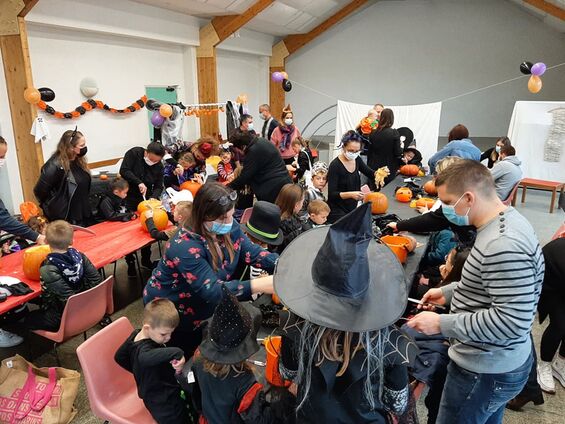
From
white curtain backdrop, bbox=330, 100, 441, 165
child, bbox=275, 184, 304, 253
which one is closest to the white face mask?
child, bbox=275, 184, 304, 253

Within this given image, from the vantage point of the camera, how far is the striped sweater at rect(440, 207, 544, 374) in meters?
1.49

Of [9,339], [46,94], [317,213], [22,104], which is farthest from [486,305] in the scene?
[22,104]

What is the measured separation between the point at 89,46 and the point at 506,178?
23.0 ft

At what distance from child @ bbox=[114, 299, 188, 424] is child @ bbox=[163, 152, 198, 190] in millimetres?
3149

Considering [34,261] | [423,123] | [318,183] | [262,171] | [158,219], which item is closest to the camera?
[34,261]

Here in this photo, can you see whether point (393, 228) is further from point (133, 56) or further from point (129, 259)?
point (133, 56)

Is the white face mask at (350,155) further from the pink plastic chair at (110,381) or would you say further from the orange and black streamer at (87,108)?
the orange and black streamer at (87,108)

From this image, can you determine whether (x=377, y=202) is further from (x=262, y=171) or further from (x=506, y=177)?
(x=506, y=177)

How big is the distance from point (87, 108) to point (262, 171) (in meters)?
4.71

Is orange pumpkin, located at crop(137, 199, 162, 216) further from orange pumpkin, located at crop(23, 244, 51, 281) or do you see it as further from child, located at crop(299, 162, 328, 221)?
child, located at crop(299, 162, 328, 221)

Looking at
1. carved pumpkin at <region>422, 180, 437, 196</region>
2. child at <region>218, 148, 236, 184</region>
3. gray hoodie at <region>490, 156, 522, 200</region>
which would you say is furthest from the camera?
child at <region>218, 148, 236, 184</region>

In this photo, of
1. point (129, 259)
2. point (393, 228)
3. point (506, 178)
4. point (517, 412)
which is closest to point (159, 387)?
point (393, 228)

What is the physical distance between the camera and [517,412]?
9.33ft

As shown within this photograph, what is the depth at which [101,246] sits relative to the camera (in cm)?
362
